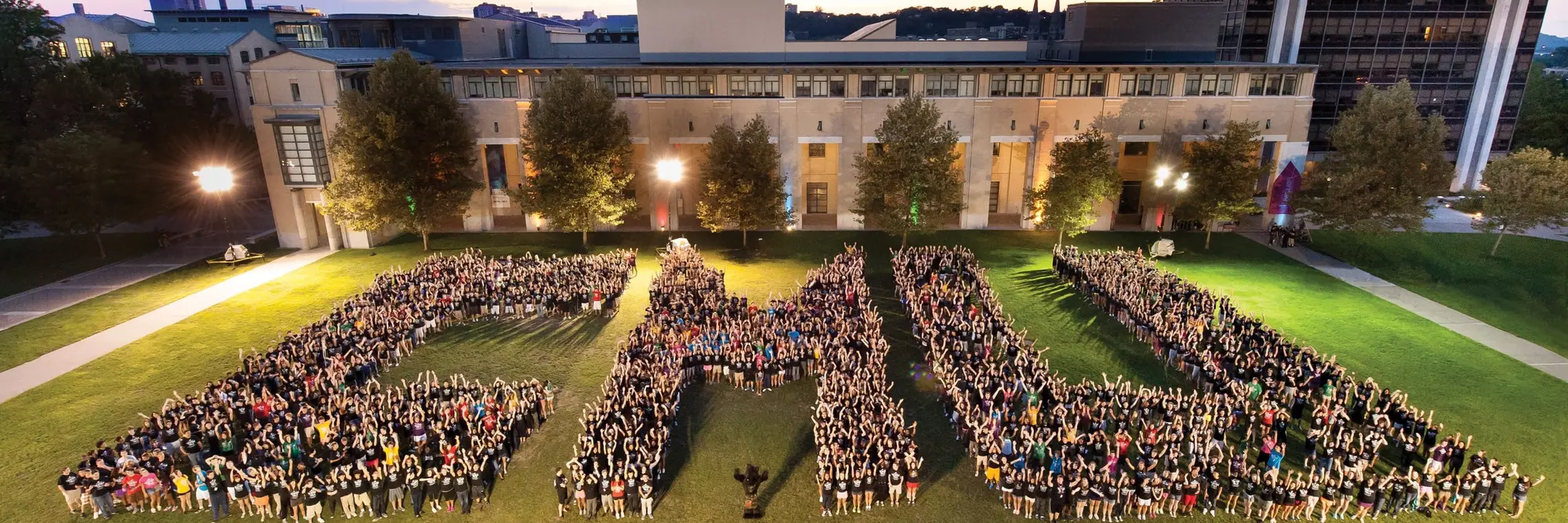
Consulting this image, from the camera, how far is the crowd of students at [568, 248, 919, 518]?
1468 centimetres

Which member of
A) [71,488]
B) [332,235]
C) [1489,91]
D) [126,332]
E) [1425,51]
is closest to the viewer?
[71,488]

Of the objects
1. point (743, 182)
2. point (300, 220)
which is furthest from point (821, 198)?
point (300, 220)

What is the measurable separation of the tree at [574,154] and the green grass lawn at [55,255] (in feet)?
69.4

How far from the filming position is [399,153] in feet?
112

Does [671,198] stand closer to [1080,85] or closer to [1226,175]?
[1080,85]

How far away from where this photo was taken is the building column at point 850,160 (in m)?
40.0

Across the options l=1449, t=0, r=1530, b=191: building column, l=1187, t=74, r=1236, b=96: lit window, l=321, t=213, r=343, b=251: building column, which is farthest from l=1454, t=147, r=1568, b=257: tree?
A: l=321, t=213, r=343, b=251: building column

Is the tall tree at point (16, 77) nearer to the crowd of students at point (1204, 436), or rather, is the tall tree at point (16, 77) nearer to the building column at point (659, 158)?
the building column at point (659, 158)

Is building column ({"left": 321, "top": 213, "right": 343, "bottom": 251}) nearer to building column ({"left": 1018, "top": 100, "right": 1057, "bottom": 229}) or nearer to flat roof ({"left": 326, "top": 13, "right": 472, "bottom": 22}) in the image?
flat roof ({"left": 326, "top": 13, "right": 472, "bottom": 22})

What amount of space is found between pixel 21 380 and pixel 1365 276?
50385mm

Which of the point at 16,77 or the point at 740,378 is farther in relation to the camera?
the point at 16,77

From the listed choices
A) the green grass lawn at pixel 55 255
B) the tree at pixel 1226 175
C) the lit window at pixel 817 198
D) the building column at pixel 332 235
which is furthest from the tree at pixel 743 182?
the green grass lawn at pixel 55 255

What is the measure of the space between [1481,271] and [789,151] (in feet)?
110

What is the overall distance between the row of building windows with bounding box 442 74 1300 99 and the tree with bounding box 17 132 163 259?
16.0 m
